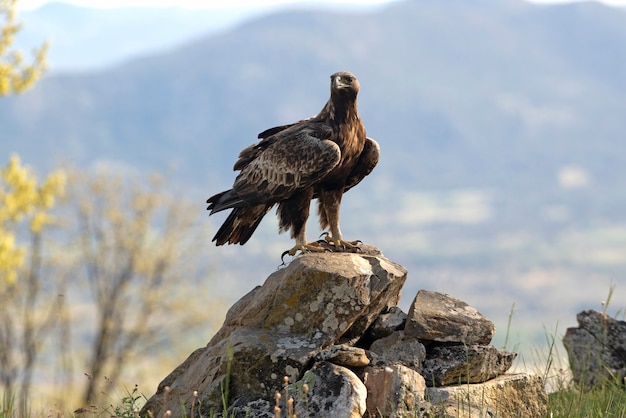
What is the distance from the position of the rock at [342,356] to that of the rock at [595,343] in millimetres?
4674

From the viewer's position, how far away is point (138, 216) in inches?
1633

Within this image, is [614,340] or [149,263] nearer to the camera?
[614,340]

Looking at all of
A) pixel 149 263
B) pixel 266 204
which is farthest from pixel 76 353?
pixel 266 204

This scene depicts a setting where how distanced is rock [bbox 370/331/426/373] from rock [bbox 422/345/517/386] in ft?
0.39

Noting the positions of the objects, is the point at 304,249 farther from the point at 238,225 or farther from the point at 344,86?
the point at 344,86

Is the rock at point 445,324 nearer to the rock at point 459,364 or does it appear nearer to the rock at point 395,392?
the rock at point 459,364

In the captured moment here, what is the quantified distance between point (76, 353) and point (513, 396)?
36.3 meters

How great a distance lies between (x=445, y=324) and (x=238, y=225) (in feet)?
9.74

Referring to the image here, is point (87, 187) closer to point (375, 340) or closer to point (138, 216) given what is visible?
point (138, 216)

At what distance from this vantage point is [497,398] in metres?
7.99

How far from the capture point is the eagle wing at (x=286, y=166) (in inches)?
376

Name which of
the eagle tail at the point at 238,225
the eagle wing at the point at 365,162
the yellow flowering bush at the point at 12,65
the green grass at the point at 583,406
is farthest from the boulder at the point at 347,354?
the yellow flowering bush at the point at 12,65

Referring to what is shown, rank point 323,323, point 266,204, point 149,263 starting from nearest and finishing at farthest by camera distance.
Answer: point 323,323 → point 266,204 → point 149,263

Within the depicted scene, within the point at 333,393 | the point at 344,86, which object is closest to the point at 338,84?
the point at 344,86
